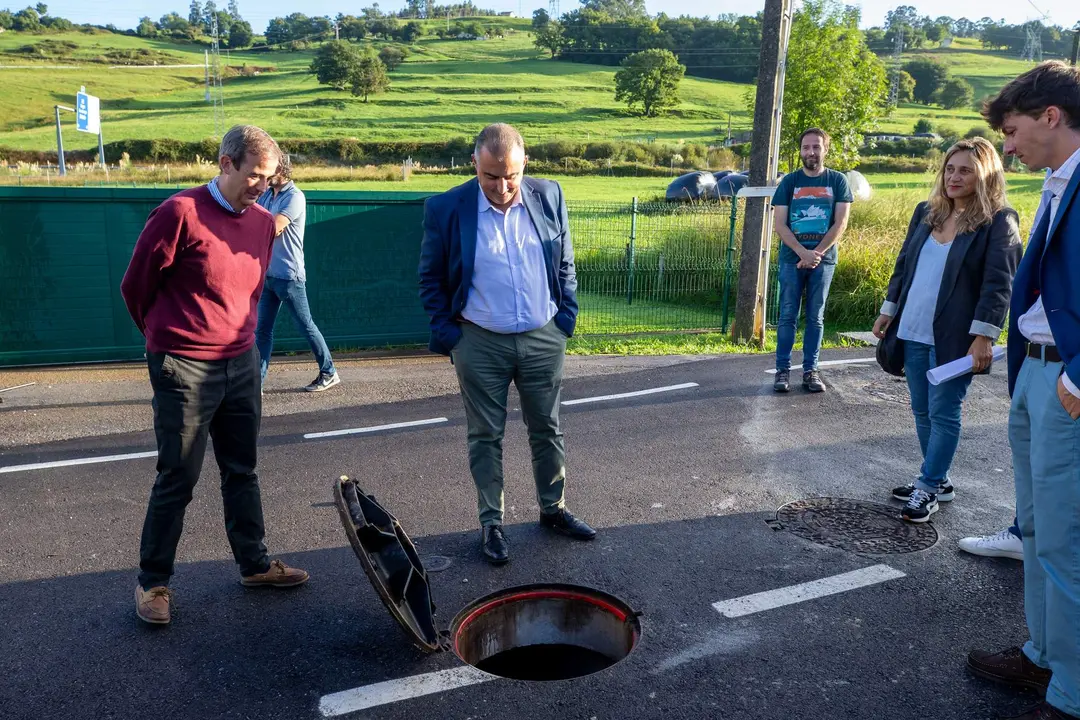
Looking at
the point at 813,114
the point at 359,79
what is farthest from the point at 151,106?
the point at 813,114

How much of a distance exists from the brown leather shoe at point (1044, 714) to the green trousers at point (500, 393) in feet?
8.21

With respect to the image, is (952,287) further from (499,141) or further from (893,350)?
(499,141)

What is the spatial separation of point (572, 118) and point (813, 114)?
63922 millimetres

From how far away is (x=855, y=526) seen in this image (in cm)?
510

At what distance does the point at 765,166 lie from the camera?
10367 millimetres

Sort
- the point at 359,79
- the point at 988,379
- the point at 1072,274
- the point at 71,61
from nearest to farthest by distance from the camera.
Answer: the point at 1072,274 → the point at 988,379 → the point at 359,79 → the point at 71,61

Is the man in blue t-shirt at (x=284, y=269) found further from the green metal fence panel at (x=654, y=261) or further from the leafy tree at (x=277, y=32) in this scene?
the leafy tree at (x=277, y=32)

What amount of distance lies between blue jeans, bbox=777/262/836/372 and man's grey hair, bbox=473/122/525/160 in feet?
14.8

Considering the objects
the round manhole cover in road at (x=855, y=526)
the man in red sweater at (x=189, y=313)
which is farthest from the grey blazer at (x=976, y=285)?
the man in red sweater at (x=189, y=313)

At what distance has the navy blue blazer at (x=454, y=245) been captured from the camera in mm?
4504

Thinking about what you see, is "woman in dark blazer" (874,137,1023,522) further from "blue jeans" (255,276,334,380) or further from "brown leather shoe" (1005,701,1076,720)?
"blue jeans" (255,276,334,380)

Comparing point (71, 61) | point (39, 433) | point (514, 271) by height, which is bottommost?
point (39, 433)

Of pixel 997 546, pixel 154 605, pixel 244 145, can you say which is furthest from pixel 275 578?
pixel 997 546

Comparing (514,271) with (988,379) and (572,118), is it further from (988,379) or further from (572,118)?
(572,118)
